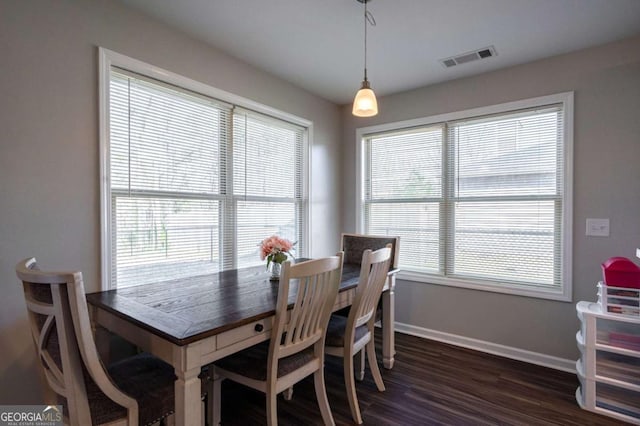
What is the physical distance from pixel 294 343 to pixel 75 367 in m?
0.89

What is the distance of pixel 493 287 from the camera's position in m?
2.92

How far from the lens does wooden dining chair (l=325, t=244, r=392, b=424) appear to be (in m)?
1.92

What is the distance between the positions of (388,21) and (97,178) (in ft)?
6.96

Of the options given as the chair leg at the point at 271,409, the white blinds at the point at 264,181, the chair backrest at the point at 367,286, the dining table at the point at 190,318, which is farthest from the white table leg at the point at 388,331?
the chair leg at the point at 271,409

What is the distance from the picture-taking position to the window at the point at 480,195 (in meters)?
2.69

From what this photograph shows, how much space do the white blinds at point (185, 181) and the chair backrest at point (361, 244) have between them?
712mm

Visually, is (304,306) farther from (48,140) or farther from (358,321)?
(48,140)

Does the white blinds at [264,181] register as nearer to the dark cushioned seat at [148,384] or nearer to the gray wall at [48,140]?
the gray wall at [48,140]

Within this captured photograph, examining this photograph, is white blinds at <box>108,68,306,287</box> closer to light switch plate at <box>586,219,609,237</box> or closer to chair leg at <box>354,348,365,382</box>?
chair leg at <box>354,348,365,382</box>

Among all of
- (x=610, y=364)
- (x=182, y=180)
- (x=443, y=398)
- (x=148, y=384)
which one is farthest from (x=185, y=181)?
(x=610, y=364)

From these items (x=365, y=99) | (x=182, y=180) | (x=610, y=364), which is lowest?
(x=610, y=364)

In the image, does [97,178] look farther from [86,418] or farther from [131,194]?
[86,418]

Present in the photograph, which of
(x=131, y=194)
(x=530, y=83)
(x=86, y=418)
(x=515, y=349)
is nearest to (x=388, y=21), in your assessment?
(x=530, y=83)

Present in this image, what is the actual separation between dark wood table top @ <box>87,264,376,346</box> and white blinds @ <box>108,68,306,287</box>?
0.28m
